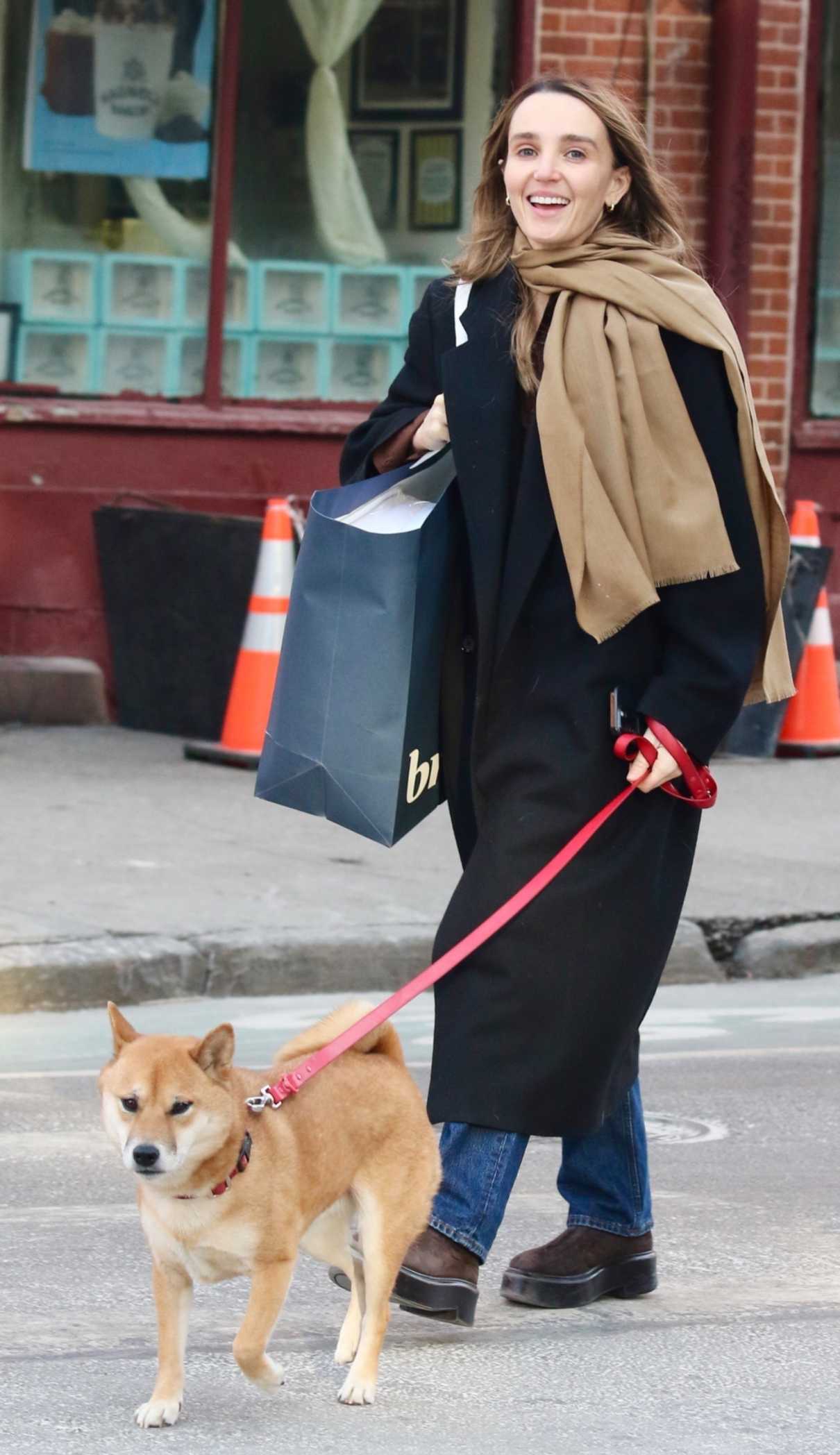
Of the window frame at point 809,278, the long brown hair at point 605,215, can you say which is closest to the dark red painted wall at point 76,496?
the window frame at point 809,278

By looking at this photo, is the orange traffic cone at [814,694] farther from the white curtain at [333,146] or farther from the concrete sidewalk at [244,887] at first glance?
the white curtain at [333,146]

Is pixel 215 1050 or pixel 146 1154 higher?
pixel 215 1050

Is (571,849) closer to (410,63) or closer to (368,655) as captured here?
(368,655)

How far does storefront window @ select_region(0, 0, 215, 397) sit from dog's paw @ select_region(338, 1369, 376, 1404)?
26.7 ft

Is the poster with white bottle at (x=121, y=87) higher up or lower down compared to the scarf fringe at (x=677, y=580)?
higher up

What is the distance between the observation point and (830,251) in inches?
505

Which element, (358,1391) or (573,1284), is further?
(573,1284)

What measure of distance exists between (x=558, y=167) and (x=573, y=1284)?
2.00 metres

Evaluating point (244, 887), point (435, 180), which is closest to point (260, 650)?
point (244, 887)

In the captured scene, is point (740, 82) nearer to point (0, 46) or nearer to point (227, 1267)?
point (0, 46)

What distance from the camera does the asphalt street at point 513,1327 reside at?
12.9 feet

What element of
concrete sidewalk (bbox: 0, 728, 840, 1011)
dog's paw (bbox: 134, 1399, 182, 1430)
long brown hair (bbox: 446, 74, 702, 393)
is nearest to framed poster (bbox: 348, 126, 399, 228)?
concrete sidewalk (bbox: 0, 728, 840, 1011)

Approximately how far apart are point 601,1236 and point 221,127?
318 inches

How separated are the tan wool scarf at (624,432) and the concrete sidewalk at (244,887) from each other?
342 centimetres
